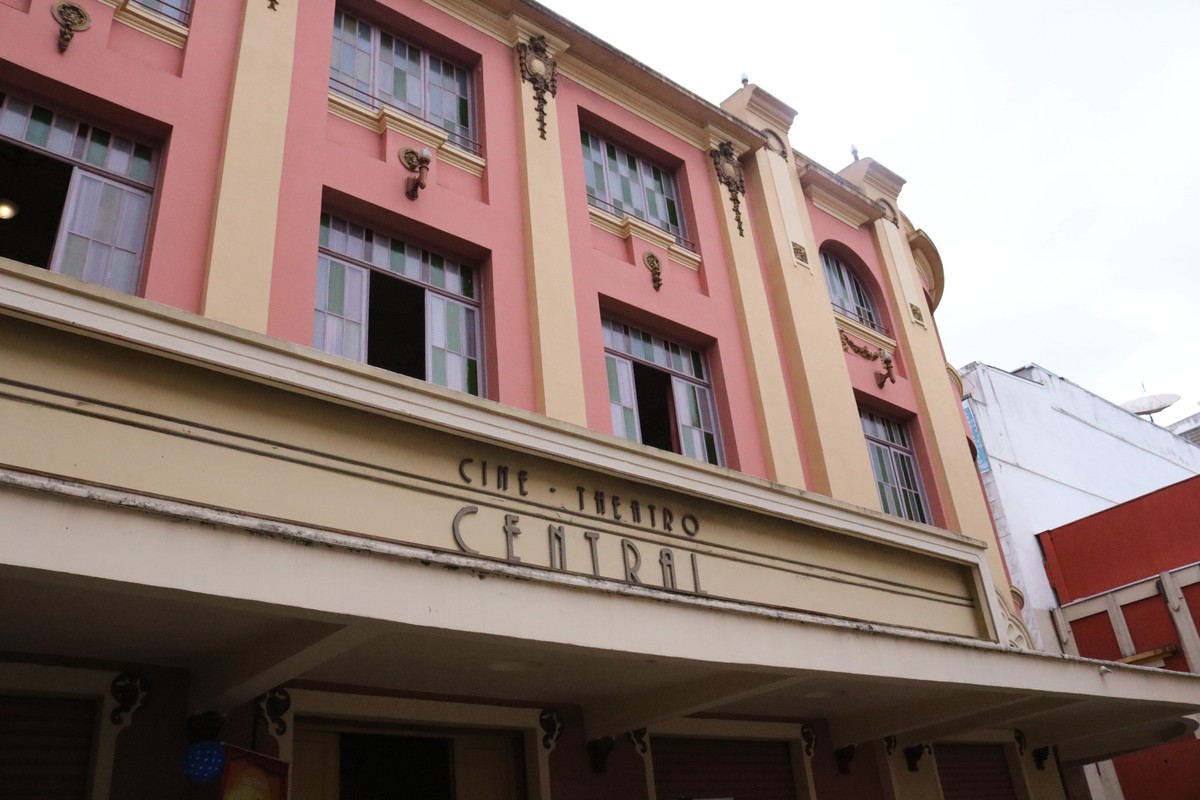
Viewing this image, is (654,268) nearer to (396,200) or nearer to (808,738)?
(396,200)

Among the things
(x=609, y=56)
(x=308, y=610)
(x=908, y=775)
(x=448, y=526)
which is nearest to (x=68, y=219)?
(x=448, y=526)

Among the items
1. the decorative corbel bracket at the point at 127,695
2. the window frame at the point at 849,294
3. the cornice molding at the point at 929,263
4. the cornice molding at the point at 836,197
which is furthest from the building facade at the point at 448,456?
the cornice molding at the point at 929,263

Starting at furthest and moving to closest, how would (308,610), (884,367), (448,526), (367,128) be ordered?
(884,367) < (367,128) < (448,526) < (308,610)

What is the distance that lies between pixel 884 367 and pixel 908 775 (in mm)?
5259

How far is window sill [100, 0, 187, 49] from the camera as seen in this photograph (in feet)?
25.4

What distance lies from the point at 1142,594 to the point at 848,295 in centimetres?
887

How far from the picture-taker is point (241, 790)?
5.61m

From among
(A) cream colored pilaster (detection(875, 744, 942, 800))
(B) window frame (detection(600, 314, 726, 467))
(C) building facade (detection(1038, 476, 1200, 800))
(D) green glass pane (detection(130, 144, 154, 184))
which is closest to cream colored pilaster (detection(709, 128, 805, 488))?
(B) window frame (detection(600, 314, 726, 467))

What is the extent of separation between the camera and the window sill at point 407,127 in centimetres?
890

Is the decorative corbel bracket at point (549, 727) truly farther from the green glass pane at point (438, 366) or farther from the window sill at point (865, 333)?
the window sill at point (865, 333)

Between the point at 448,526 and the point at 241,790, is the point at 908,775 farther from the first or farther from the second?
the point at 241,790

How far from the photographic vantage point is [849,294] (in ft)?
46.1

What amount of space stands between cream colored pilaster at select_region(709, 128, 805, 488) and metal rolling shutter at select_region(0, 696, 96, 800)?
6.79 m

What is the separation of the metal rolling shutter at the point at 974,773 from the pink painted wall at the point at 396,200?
21.3 ft
